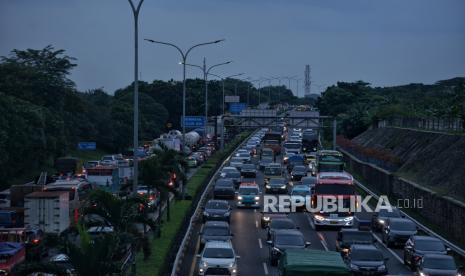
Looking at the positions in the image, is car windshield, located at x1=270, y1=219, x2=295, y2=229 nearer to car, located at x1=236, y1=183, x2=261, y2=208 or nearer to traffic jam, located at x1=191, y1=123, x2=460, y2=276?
traffic jam, located at x1=191, y1=123, x2=460, y2=276

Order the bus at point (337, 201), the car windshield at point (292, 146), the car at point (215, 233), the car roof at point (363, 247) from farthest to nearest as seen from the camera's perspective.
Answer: the car windshield at point (292, 146)
the bus at point (337, 201)
the car at point (215, 233)
the car roof at point (363, 247)

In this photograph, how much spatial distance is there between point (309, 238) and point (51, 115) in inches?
1663

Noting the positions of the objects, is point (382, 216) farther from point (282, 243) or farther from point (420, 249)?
point (282, 243)

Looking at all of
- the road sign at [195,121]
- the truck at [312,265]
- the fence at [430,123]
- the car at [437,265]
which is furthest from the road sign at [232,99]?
the truck at [312,265]

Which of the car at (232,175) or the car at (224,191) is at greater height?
the car at (232,175)

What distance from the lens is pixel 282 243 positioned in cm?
3150

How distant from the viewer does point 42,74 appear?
8756 cm

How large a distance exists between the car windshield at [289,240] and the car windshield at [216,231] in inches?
132

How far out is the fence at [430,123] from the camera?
2509 inches

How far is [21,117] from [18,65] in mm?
23866

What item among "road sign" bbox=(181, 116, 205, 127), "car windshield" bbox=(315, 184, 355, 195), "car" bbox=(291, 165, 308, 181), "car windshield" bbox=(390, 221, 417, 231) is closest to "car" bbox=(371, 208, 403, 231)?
"car windshield" bbox=(315, 184, 355, 195)

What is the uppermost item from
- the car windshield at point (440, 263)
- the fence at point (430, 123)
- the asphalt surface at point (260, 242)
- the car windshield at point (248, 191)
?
the fence at point (430, 123)

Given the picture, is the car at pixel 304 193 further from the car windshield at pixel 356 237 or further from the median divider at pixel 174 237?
the car windshield at pixel 356 237

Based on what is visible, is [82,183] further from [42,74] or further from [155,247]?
[42,74]
